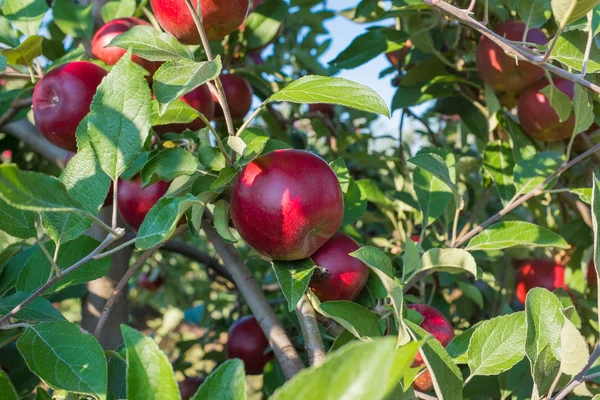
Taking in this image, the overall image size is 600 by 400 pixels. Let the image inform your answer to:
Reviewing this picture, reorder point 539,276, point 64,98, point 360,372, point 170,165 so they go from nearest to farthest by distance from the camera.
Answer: point 360,372 < point 170,165 < point 64,98 < point 539,276

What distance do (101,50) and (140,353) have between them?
0.67 meters

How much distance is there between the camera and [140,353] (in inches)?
15.6

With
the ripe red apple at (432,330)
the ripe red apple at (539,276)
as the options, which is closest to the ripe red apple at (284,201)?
the ripe red apple at (432,330)

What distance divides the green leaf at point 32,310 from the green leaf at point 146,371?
28 cm

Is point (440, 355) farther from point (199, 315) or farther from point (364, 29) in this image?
point (199, 315)

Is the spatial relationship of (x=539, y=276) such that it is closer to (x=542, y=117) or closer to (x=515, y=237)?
(x=542, y=117)

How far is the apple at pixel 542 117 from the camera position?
3.59ft

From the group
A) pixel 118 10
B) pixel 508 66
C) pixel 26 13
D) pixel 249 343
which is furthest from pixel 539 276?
pixel 26 13

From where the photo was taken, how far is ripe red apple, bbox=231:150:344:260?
67 centimetres

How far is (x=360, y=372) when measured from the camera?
0.27 m

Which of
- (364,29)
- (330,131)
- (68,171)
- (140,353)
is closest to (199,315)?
(330,131)

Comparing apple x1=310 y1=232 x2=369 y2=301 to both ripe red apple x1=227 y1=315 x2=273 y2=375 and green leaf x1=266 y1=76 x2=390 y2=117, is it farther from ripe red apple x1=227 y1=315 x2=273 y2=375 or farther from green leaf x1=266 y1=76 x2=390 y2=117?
ripe red apple x1=227 y1=315 x2=273 y2=375

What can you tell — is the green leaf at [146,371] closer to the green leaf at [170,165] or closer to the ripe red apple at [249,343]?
the green leaf at [170,165]

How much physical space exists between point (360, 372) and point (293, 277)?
1.35 feet
